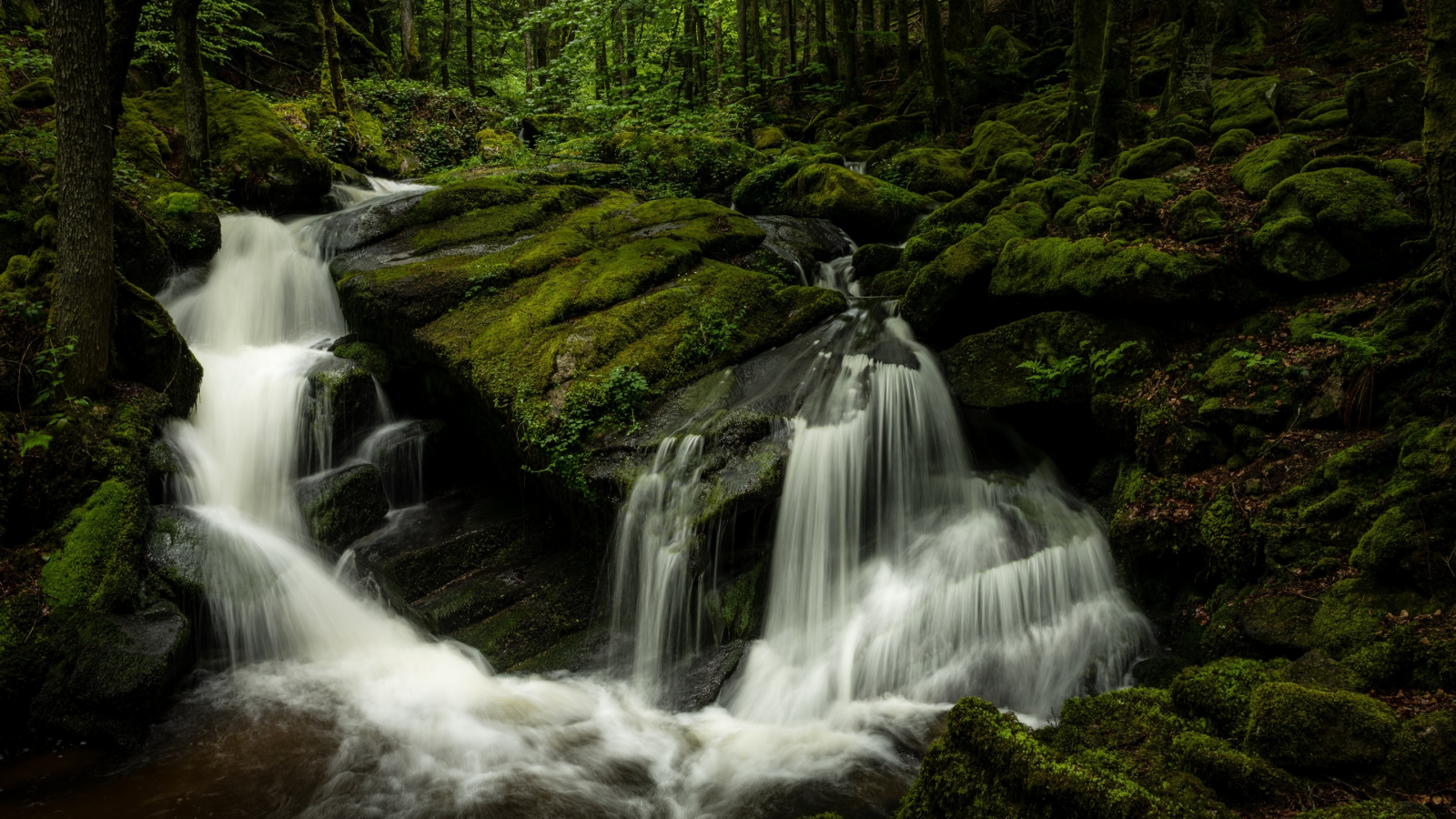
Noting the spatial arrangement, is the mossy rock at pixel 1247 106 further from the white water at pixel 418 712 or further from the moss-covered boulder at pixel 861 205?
the white water at pixel 418 712

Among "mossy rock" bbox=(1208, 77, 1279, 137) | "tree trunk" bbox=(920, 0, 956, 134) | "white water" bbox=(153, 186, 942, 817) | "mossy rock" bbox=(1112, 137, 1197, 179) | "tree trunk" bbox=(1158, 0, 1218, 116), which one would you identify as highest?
"tree trunk" bbox=(920, 0, 956, 134)

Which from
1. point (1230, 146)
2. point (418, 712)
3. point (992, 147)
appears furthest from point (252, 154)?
point (1230, 146)

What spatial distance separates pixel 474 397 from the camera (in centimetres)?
838

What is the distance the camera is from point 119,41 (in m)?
7.32

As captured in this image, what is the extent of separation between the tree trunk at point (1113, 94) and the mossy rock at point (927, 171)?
9.85 feet

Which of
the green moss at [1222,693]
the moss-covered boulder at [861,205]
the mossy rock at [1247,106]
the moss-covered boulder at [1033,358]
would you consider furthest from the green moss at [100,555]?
the mossy rock at [1247,106]

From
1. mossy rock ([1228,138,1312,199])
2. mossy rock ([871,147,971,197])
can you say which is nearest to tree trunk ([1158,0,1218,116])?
mossy rock ([1228,138,1312,199])

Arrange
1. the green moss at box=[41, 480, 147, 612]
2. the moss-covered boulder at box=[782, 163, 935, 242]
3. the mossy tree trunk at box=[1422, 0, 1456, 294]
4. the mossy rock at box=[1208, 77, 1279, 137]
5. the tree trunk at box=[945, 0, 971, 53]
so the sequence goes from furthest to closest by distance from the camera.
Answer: the tree trunk at box=[945, 0, 971, 53], the moss-covered boulder at box=[782, 163, 935, 242], the mossy rock at box=[1208, 77, 1279, 137], the green moss at box=[41, 480, 147, 612], the mossy tree trunk at box=[1422, 0, 1456, 294]

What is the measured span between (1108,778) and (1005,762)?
43 cm

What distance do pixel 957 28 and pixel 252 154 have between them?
19.0 m

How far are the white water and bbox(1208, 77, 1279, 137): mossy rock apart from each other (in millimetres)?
9665

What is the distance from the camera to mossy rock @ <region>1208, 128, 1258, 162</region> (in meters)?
9.34

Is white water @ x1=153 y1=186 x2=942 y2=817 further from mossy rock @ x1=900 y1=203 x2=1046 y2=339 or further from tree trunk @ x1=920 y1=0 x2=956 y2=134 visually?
tree trunk @ x1=920 y1=0 x2=956 y2=134

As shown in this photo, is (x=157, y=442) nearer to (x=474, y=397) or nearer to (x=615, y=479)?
(x=474, y=397)
